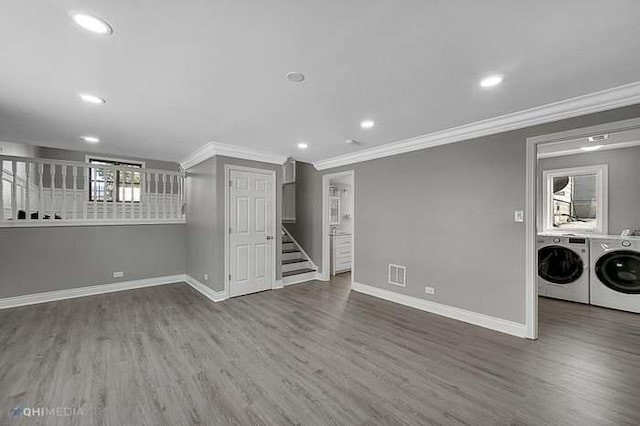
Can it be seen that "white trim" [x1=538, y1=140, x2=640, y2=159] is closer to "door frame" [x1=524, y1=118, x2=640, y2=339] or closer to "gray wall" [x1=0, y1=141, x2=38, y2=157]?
"door frame" [x1=524, y1=118, x2=640, y2=339]

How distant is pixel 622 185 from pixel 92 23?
6.69m

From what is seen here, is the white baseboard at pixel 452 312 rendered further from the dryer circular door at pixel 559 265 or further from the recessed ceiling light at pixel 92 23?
the recessed ceiling light at pixel 92 23

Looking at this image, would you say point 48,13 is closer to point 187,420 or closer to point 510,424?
point 187,420

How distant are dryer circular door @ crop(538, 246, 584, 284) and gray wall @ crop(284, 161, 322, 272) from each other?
3.90 metres

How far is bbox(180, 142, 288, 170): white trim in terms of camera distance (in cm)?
429

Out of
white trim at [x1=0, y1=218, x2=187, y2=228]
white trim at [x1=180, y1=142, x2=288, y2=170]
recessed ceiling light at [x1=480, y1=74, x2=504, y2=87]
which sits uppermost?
recessed ceiling light at [x1=480, y1=74, x2=504, y2=87]

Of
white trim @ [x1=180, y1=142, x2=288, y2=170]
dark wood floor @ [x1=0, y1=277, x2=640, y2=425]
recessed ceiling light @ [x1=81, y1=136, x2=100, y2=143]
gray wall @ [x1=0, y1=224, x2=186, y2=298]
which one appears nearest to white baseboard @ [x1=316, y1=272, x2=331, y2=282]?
dark wood floor @ [x1=0, y1=277, x2=640, y2=425]

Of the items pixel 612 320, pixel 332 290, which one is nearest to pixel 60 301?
pixel 332 290

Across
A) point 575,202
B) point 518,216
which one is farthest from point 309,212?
point 575,202

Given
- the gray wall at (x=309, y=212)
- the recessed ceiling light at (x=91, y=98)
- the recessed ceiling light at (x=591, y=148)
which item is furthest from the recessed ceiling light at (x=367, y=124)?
the recessed ceiling light at (x=591, y=148)

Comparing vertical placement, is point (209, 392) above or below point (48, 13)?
below

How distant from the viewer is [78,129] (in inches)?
144

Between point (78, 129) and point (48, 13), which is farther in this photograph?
point (78, 129)

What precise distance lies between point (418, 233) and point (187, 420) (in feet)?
11.1
